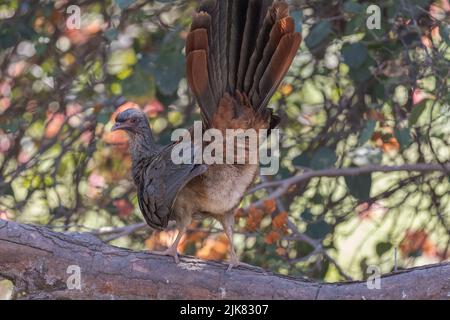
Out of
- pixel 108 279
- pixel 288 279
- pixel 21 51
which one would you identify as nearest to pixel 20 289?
pixel 108 279

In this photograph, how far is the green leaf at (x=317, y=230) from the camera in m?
5.15

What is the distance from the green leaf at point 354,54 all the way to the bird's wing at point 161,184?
1.23 meters

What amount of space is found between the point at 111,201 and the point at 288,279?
2253 mm

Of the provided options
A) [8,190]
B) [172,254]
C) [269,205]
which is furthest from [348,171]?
[8,190]

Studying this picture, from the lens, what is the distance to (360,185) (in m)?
5.16

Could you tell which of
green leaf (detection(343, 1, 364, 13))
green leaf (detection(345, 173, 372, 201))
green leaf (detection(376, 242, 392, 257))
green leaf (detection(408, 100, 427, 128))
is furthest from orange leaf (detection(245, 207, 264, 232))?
green leaf (detection(343, 1, 364, 13))

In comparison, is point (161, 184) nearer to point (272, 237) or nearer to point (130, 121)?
point (130, 121)

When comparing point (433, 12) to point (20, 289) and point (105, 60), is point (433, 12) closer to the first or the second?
point (105, 60)

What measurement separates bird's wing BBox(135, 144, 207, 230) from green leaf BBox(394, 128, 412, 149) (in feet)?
4.09

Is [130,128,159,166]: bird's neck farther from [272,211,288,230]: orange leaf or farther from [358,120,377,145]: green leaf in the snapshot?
[358,120,377,145]: green leaf

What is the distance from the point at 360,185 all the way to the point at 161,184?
150cm

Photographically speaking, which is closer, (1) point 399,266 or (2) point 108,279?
(2) point 108,279

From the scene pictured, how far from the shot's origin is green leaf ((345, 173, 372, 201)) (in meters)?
5.15
